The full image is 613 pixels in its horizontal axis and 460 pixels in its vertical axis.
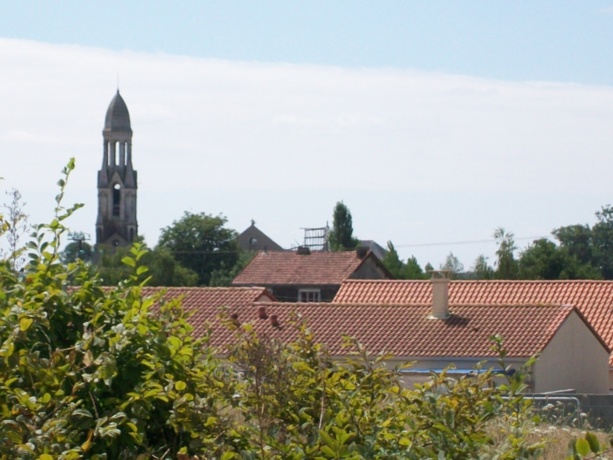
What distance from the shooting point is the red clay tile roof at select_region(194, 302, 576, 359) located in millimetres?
31359

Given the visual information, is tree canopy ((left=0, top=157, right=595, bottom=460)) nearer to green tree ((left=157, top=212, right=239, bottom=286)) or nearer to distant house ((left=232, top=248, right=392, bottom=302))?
distant house ((left=232, top=248, right=392, bottom=302))

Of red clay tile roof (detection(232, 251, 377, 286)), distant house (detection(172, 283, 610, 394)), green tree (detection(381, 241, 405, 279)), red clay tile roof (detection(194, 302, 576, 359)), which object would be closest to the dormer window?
red clay tile roof (detection(232, 251, 377, 286))

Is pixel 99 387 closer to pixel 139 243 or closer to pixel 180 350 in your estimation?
pixel 180 350

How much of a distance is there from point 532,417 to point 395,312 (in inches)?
1178

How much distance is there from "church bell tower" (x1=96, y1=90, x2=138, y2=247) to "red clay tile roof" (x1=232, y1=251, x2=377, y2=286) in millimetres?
71136

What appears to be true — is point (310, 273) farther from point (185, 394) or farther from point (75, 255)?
point (185, 394)

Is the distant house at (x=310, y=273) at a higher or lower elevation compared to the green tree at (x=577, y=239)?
lower

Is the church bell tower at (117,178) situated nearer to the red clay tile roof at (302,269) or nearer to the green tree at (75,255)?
the red clay tile roof at (302,269)

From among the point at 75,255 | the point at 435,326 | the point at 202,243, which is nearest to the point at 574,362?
the point at 435,326

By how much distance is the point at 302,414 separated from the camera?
429 centimetres

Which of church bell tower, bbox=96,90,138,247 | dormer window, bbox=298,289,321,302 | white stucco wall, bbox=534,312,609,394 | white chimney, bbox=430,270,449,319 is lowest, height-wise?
white stucco wall, bbox=534,312,609,394

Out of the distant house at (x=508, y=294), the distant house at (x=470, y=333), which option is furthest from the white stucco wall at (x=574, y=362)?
the distant house at (x=508, y=294)

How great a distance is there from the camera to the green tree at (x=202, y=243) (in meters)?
114

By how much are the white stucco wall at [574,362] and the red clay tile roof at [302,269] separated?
34860 mm
